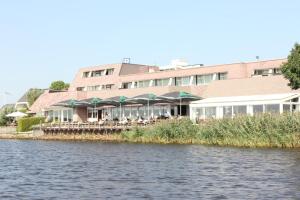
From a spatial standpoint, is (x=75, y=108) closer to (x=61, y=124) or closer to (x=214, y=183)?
(x=61, y=124)

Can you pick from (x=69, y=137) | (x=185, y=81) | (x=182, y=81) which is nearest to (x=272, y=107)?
(x=185, y=81)

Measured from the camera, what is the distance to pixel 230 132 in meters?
45.9

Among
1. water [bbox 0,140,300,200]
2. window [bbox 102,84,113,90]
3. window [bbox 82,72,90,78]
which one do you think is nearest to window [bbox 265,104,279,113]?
water [bbox 0,140,300,200]

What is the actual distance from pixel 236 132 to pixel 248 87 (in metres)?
19.0

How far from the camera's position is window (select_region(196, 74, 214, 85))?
72.2m

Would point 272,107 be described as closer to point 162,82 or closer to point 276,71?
point 276,71

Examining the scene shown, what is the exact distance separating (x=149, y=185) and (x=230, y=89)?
140ft

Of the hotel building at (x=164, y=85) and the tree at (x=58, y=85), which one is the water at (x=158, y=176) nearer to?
the hotel building at (x=164, y=85)

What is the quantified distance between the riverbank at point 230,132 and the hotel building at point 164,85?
951cm

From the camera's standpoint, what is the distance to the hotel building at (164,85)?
63.6m

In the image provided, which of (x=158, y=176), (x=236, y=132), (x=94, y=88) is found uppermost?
(x=94, y=88)

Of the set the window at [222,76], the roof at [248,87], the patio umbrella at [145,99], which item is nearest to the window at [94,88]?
the patio umbrella at [145,99]

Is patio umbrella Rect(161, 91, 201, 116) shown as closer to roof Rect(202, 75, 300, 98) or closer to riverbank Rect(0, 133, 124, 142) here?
roof Rect(202, 75, 300, 98)

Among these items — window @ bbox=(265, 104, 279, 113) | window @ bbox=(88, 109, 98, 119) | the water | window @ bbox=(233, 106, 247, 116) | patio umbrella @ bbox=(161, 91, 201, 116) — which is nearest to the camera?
the water
